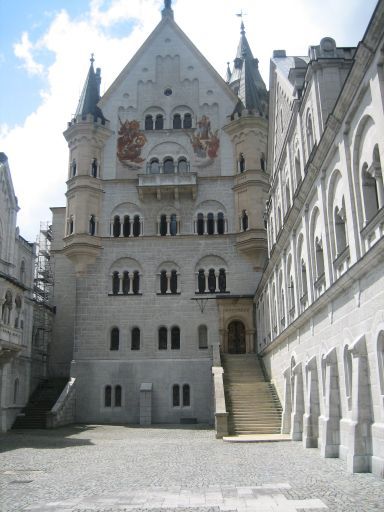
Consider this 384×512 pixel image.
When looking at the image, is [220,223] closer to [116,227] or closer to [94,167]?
[116,227]

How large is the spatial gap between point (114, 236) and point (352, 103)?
1188 inches

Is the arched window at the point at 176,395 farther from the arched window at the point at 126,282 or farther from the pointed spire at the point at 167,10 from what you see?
the pointed spire at the point at 167,10

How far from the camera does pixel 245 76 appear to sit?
4712 cm

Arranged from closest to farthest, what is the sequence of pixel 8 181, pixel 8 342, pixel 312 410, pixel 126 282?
pixel 312 410
pixel 8 342
pixel 8 181
pixel 126 282

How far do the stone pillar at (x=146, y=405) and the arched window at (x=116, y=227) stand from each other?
40.7 feet

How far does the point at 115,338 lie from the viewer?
4134cm

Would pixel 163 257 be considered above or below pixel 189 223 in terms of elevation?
below

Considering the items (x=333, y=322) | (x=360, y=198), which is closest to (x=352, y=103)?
(x=360, y=198)

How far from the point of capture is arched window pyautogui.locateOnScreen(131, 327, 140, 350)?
41.1 metres

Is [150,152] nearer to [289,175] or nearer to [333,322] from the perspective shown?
[289,175]

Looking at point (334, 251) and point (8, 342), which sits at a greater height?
point (334, 251)

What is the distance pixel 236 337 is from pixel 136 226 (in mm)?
11982

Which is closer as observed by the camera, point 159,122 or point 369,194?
point 369,194

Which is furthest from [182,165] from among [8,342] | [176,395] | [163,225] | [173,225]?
[8,342]
